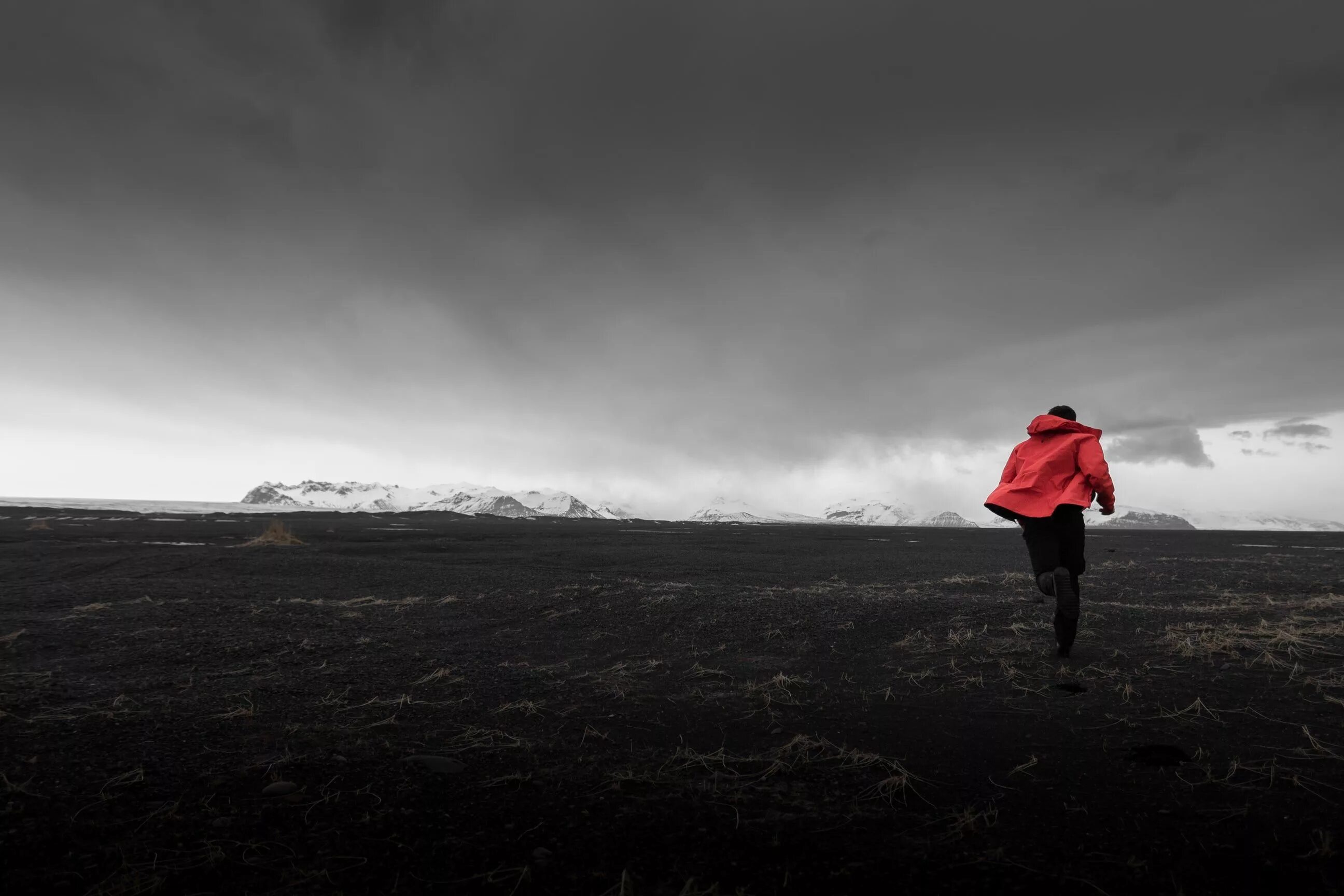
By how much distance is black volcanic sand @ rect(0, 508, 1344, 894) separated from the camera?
8.09 ft

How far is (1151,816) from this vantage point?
9.28 ft

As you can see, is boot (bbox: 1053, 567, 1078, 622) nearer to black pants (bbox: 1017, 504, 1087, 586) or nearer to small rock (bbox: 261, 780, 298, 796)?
black pants (bbox: 1017, 504, 1087, 586)

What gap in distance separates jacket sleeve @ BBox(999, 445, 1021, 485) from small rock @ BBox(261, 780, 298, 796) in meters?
6.30

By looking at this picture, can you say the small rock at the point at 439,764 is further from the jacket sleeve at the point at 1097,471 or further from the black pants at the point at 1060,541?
the jacket sleeve at the point at 1097,471

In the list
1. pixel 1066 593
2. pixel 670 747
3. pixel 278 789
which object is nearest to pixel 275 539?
pixel 278 789

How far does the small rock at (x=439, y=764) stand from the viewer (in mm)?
3443

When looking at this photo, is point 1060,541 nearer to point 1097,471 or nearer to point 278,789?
point 1097,471

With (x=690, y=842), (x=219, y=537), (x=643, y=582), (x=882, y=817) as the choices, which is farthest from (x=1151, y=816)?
(x=219, y=537)

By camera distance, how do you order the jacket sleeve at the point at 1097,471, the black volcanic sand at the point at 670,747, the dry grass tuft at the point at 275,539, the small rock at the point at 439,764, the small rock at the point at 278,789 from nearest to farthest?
the black volcanic sand at the point at 670,747
the small rock at the point at 278,789
the small rock at the point at 439,764
the jacket sleeve at the point at 1097,471
the dry grass tuft at the point at 275,539

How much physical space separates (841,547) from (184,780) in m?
24.4

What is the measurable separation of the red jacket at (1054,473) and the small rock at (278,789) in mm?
5752

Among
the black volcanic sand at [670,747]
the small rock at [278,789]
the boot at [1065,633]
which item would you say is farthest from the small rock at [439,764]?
the boot at [1065,633]

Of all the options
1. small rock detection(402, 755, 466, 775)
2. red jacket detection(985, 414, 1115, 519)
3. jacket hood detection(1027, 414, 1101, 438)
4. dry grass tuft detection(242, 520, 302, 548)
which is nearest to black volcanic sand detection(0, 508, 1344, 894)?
small rock detection(402, 755, 466, 775)

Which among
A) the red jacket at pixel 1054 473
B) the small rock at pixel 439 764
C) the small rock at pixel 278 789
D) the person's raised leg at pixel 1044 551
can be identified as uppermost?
the red jacket at pixel 1054 473
